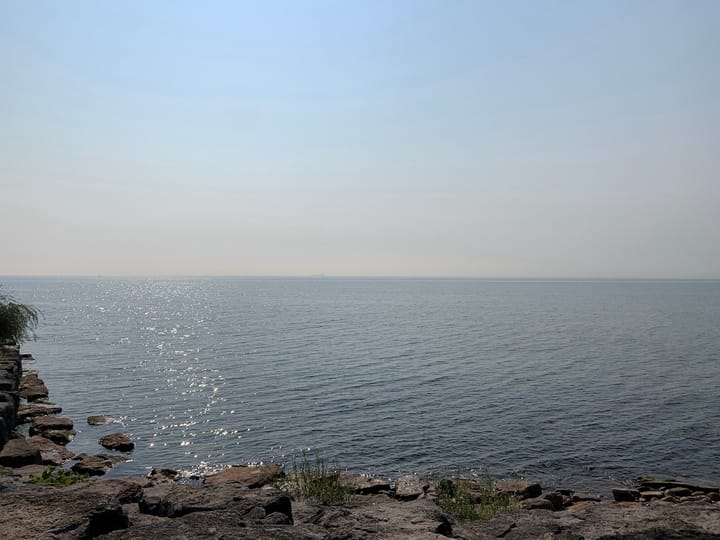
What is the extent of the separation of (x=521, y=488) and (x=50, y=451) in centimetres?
2227

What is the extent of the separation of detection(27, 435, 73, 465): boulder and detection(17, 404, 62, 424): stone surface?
4.79 meters

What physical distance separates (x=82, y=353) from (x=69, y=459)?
38.7 metres

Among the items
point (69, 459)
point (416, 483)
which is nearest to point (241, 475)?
point (416, 483)

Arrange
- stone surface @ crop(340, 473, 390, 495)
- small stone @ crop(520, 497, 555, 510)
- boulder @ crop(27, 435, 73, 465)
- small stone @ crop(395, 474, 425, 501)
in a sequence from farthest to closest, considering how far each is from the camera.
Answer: boulder @ crop(27, 435, 73, 465) < stone surface @ crop(340, 473, 390, 495) < small stone @ crop(395, 474, 425, 501) < small stone @ crop(520, 497, 555, 510)

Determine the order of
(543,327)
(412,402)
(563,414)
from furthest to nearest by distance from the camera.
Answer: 1. (543,327)
2. (412,402)
3. (563,414)

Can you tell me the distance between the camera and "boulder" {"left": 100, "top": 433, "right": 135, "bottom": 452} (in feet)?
89.5

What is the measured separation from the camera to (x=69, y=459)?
2486cm

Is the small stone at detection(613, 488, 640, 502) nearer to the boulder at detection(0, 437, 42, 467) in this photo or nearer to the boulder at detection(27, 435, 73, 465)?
the boulder at detection(0, 437, 42, 467)

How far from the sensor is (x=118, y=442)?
27547mm

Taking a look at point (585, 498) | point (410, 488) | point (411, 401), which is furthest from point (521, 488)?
point (411, 401)

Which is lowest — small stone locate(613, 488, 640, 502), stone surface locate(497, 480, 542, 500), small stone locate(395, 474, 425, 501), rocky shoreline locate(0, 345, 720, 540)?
small stone locate(613, 488, 640, 502)

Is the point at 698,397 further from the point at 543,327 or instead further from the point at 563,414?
the point at 543,327

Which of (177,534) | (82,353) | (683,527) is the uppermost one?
(177,534)

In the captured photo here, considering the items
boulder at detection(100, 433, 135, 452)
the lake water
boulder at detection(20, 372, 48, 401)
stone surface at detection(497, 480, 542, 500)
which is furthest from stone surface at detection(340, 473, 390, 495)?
boulder at detection(20, 372, 48, 401)
